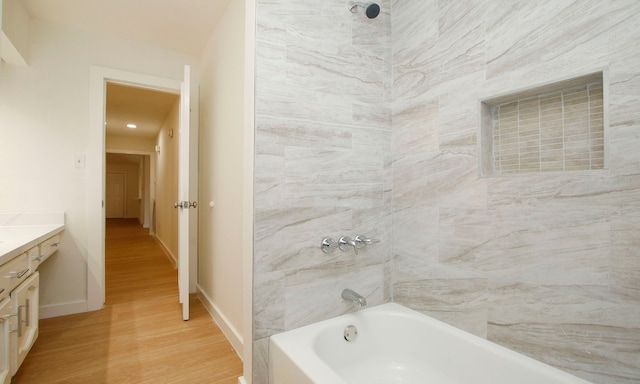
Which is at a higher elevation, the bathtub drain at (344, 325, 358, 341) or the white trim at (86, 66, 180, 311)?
the white trim at (86, 66, 180, 311)

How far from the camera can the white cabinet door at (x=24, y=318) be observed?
1.38 meters

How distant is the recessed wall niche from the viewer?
104 cm

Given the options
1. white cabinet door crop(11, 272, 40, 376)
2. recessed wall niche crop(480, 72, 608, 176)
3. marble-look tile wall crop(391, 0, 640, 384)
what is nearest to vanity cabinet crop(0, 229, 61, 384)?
white cabinet door crop(11, 272, 40, 376)

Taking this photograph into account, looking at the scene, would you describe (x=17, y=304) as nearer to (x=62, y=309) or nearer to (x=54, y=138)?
(x=62, y=309)

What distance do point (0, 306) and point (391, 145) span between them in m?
2.12

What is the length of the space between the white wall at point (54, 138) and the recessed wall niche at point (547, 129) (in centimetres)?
311

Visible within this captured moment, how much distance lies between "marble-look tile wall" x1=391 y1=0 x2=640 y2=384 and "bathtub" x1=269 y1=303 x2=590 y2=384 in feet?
0.27

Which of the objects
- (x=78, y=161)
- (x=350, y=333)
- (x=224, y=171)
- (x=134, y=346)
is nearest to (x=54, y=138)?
(x=78, y=161)

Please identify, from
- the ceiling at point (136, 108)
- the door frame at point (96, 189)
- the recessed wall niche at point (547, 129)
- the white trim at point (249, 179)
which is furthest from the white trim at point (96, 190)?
the recessed wall niche at point (547, 129)

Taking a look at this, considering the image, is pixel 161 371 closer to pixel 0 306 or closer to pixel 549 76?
pixel 0 306

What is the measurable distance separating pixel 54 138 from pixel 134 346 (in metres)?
1.86

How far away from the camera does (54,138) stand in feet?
7.57

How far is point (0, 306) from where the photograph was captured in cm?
120

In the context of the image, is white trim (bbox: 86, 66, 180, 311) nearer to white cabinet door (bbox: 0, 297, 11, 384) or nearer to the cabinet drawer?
the cabinet drawer
